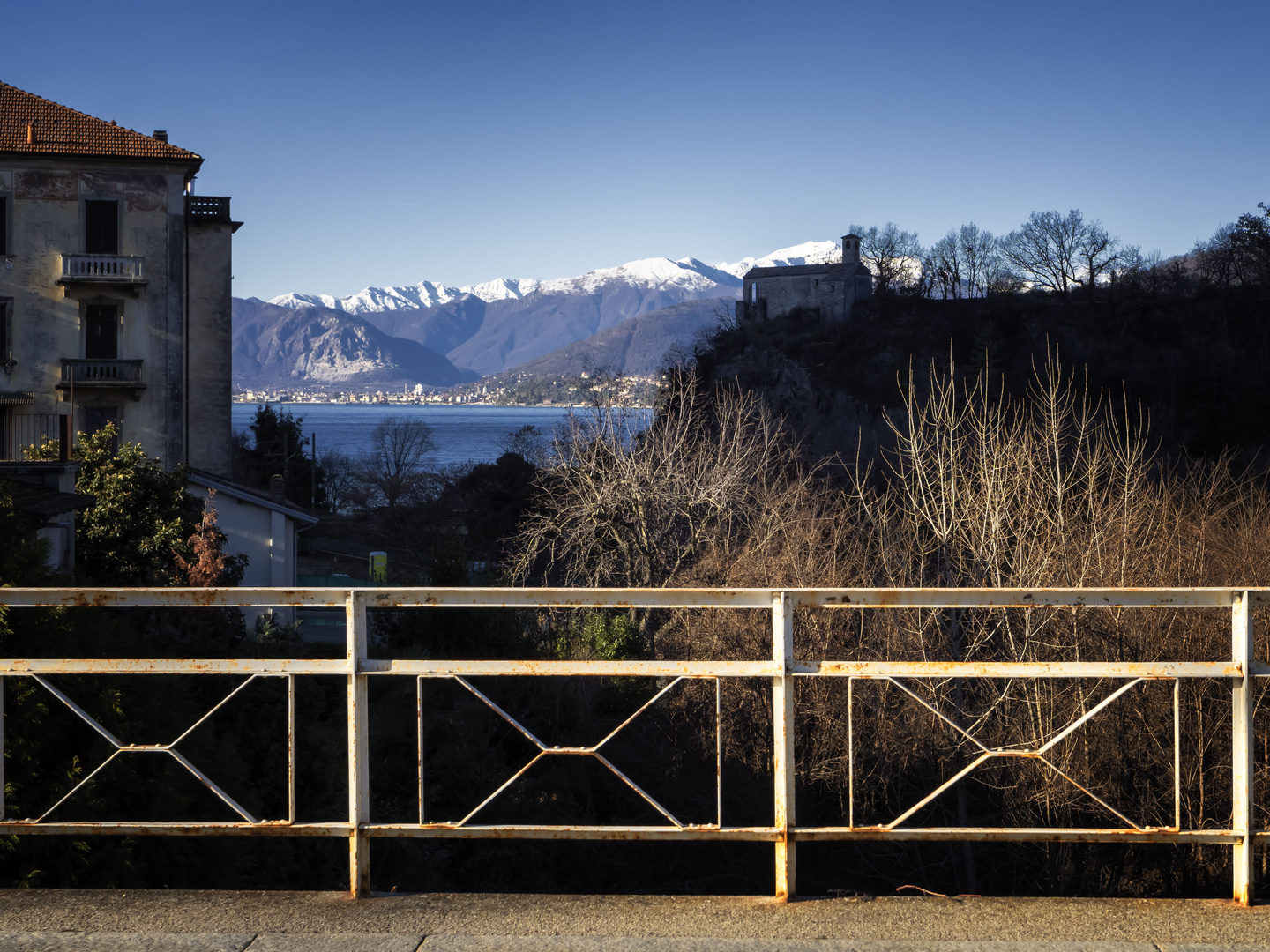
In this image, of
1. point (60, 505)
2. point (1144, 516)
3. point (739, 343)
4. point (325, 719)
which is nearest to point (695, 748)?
point (325, 719)

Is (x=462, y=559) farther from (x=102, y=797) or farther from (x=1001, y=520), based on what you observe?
(x=102, y=797)

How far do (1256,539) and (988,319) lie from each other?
182 feet

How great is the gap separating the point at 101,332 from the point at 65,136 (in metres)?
6.01

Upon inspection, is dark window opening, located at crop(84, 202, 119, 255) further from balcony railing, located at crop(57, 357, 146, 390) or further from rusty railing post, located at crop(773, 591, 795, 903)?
rusty railing post, located at crop(773, 591, 795, 903)

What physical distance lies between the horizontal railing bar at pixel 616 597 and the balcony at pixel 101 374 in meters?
32.3

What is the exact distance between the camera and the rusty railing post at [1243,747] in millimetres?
3297

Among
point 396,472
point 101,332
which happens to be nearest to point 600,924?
point 101,332

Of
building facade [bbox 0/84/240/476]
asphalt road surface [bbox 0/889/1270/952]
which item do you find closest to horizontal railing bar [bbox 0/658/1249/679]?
asphalt road surface [bbox 0/889/1270/952]

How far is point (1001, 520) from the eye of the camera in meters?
22.2

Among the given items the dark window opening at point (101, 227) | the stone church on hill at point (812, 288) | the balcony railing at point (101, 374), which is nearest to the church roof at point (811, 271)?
the stone church on hill at point (812, 288)

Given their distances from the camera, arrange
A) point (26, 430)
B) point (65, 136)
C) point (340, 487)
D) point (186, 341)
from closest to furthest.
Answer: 1. point (65, 136)
2. point (26, 430)
3. point (186, 341)
4. point (340, 487)

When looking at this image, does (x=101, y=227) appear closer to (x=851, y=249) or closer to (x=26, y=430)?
(x=26, y=430)

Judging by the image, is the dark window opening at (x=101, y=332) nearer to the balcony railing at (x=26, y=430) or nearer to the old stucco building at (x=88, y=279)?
the old stucco building at (x=88, y=279)

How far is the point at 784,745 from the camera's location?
3447mm
